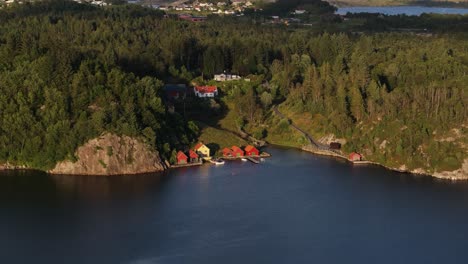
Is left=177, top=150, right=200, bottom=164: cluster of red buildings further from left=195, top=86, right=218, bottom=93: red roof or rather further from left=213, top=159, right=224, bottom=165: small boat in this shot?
left=195, top=86, right=218, bottom=93: red roof

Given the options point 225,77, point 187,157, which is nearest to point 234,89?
point 225,77

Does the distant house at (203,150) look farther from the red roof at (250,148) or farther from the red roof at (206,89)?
the red roof at (206,89)

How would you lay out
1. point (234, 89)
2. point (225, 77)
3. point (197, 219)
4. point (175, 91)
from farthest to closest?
point (225, 77), point (234, 89), point (175, 91), point (197, 219)

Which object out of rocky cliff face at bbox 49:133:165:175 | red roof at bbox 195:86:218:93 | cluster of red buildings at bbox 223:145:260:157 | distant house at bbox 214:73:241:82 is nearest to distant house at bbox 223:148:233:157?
cluster of red buildings at bbox 223:145:260:157

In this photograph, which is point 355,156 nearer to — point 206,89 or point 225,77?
point 206,89

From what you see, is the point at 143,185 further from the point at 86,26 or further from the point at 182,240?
the point at 86,26

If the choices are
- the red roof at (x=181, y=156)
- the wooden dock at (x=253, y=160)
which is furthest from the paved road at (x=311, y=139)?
the red roof at (x=181, y=156)
